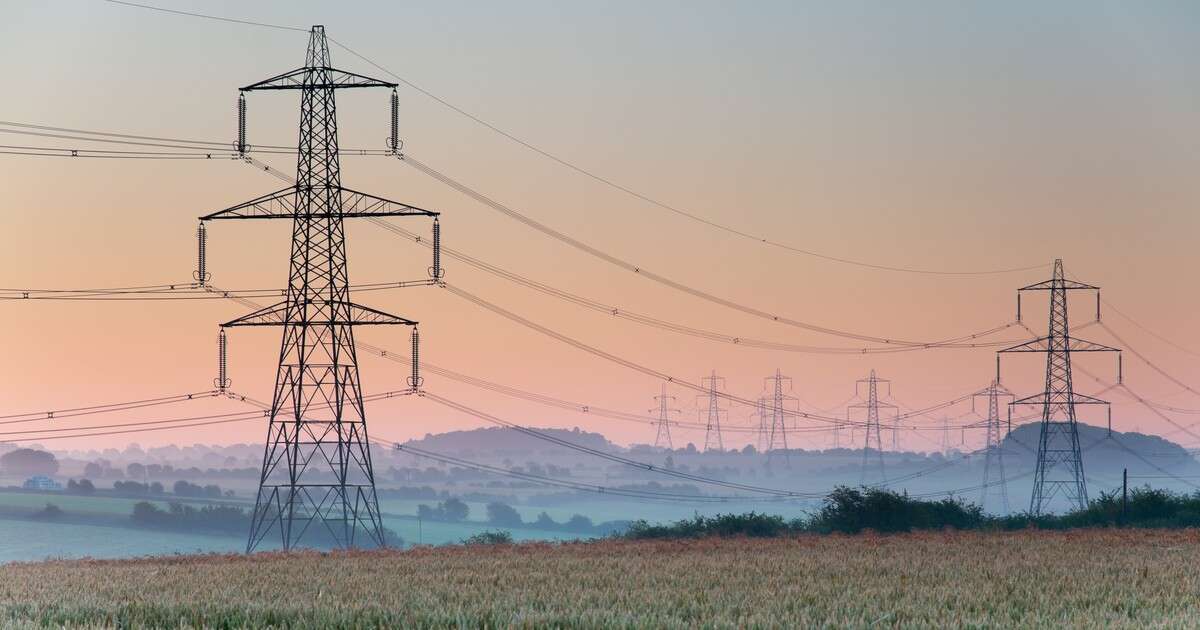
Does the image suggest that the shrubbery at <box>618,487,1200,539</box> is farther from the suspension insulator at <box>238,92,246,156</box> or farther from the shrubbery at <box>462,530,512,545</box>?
the suspension insulator at <box>238,92,246,156</box>

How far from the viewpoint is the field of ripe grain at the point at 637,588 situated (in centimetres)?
2806

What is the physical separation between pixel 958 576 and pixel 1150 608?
792cm

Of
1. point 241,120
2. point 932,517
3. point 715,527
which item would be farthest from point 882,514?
point 241,120

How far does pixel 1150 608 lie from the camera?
30.0 meters

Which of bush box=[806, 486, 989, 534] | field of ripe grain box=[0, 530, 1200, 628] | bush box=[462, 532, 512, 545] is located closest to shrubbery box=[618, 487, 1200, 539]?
bush box=[806, 486, 989, 534]

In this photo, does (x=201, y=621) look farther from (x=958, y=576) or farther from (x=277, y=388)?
(x=277, y=388)

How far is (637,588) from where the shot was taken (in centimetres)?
3403

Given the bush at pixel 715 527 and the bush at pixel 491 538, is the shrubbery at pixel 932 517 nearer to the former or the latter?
the bush at pixel 715 527

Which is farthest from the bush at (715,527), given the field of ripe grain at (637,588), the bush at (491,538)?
the field of ripe grain at (637,588)

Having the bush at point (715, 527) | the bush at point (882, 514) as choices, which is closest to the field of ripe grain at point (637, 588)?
the bush at point (715, 527)

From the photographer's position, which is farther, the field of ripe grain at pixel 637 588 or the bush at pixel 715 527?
the bush at pixel 715 527

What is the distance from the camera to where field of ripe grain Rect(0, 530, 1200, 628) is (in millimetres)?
28062

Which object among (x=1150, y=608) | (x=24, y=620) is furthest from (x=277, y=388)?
(x=1150, y=608)

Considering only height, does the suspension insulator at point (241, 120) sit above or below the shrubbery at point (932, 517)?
above
